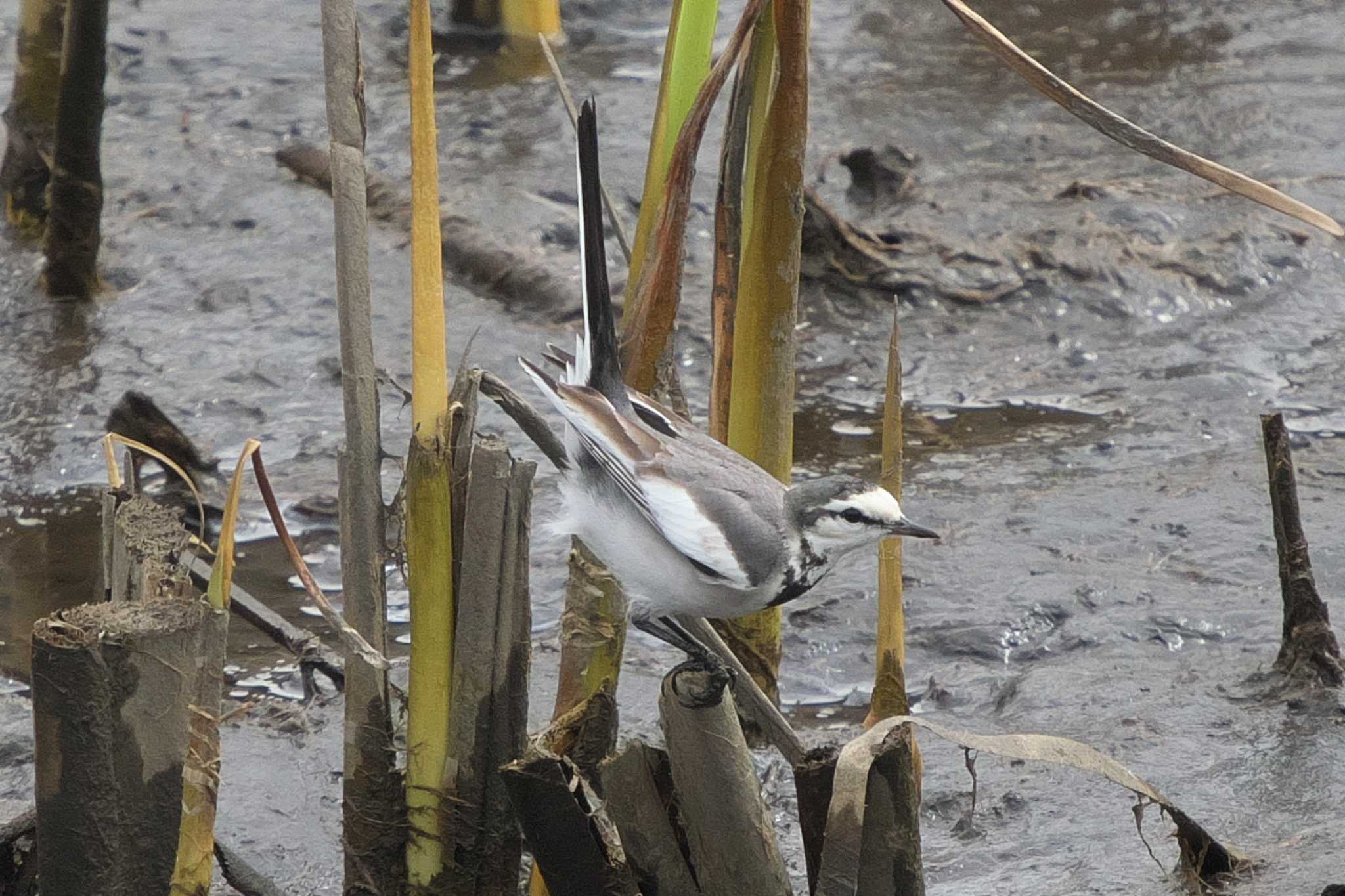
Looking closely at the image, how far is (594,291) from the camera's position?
→ 3.61 m

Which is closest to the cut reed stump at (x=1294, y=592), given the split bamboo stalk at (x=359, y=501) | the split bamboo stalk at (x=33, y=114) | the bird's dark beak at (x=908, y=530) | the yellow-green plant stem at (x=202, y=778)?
the bird's dark beak at (x=908, y=530)

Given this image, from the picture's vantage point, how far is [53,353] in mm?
7004

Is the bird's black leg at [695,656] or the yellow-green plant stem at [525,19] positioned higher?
the yellow-green plant stem at [525,19]

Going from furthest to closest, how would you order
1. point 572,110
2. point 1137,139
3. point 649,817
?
point 572,110 < point 649,817 < point 1137,139

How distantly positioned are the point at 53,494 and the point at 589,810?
361 cm

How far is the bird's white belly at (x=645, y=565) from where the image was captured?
3635mm

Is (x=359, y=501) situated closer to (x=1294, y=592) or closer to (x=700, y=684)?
(x=700, y=684)

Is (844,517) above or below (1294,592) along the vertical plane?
above

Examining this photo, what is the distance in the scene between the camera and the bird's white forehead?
148 inches

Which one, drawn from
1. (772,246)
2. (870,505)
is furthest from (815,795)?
(772,246)

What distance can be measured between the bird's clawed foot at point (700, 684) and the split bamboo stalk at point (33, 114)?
4826 mm

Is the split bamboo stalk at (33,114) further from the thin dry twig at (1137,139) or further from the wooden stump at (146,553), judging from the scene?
the thin dry twig at (1137,139)

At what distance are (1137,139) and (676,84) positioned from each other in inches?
40.1

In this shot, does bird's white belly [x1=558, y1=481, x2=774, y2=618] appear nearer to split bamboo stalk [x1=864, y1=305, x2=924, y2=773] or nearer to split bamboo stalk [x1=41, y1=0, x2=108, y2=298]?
split bamboo stalk [x1=864, y1=305, x2=924, y2=773]
